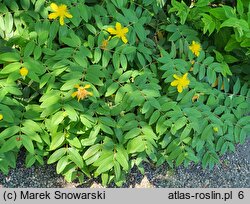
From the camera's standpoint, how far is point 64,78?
7.72 feet

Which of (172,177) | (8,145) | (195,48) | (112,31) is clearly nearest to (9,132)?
(8,145)

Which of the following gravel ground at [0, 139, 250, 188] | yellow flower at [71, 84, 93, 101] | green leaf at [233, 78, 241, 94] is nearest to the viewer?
yellow flower at [71, 84, 93, 101]

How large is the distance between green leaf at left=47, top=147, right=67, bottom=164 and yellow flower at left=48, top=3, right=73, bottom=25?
2.28 ft

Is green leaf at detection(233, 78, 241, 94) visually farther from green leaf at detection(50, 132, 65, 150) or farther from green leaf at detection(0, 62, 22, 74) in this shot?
green leaf at detection(0, 62, 22, 74)

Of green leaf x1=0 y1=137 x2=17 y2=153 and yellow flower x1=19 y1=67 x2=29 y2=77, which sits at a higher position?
yellow flower x1=19 y1=67 x2=29 y2=77

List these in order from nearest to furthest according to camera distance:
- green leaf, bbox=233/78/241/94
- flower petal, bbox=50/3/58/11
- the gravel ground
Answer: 1. flower petal, bbox=50/3/58/11
2. the gravel ground
3. green leaf, bbox=233/78/241/94

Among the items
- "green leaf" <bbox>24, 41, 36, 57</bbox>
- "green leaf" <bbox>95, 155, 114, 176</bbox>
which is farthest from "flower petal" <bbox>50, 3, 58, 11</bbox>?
"green leaf" <bbox>95, 155, 114, 176</bbox>

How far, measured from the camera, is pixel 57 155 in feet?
8.08

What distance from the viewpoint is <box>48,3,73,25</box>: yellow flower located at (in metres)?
2.40

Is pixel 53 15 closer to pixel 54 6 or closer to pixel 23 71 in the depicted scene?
pixel 54 6

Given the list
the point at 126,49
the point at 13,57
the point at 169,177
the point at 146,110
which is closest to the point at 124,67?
the point at 126,49

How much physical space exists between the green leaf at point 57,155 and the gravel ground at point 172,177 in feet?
0.81

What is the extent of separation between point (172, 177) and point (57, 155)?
2.64 ft

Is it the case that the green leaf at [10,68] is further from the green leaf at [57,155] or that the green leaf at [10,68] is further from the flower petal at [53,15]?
the green leaf at [57,155]
